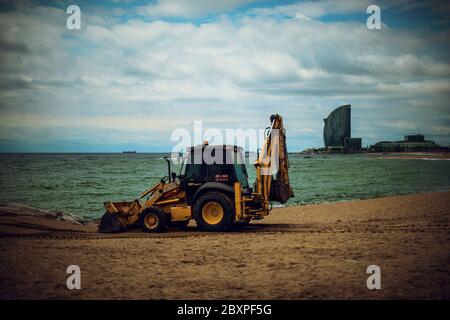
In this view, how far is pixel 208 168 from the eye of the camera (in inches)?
511

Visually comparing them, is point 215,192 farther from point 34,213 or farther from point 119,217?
point 34,213

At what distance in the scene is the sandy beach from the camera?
22.3ft

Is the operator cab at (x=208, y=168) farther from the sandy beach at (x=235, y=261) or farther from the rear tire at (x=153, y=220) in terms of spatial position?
the sandy beach at (x=235, y=261)

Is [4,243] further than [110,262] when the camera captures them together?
Yes

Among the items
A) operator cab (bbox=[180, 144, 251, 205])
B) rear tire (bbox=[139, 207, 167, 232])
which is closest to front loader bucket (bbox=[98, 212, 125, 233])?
rear tire (bbox=[139, 207, 167, 232])

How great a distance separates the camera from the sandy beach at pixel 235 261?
6.79m

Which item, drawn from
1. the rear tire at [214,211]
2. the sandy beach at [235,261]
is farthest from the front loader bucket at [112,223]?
the rear tire at [214,211]

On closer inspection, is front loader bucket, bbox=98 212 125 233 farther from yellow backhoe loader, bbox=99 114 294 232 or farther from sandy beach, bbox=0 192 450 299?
sandy beach, bbox=0 192 450 299
